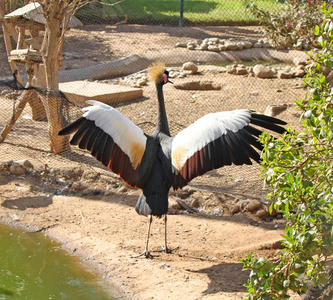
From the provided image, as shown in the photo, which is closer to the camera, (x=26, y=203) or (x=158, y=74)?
(x=158, y=74)

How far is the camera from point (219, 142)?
4004 mm

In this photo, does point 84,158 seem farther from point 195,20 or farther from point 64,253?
point 195,20

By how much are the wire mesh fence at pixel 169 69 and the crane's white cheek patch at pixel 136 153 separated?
148cm

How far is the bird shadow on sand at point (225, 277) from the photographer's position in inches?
144

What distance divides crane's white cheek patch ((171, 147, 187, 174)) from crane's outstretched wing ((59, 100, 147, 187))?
0.34 m

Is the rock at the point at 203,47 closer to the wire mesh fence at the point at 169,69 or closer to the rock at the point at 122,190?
the wire mesh fence at the point at 169,69

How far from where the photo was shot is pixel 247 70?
10359 mm

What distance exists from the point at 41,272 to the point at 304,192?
2.70 m

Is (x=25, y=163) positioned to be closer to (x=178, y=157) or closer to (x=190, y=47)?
(x=178, y=157)

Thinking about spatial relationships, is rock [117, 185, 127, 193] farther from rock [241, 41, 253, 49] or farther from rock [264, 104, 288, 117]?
rock [241, 41, 253, 49]

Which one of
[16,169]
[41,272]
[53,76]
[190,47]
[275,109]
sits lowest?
[41,272]

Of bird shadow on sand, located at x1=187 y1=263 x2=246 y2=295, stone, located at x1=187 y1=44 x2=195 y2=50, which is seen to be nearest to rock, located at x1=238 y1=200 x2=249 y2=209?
bird shadow on sand, located at x1=187 y1=263 x2=246 y2=295

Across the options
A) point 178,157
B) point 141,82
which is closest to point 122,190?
point 178,157

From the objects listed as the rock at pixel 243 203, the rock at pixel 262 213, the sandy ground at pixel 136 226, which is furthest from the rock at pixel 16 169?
the rock at pixel 262 213
